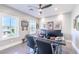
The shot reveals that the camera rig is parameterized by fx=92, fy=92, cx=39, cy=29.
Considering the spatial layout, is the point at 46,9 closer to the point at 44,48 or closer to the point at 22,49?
the point at 44,48

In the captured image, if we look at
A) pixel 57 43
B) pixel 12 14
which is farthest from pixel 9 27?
pixel 57 43

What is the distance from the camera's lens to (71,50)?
69.4 inches

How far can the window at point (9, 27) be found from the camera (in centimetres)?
171

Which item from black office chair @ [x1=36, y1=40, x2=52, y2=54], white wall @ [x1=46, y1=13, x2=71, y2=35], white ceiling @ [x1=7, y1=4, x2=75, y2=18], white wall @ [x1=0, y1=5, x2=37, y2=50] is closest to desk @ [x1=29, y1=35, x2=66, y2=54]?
black office chair @ [x1=36, y1=40, x2=52, y2=54]

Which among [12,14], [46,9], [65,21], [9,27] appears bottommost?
[9,27]

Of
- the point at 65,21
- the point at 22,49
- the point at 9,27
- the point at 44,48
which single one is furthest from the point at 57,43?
the point at 9,27

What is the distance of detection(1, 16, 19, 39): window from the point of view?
1707mm

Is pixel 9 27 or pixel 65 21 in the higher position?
pixel 65 21

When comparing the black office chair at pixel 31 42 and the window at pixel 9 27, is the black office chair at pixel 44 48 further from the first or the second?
the window at pixel 9 27

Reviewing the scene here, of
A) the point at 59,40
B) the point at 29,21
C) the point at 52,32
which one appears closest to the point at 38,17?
the point at 29,21

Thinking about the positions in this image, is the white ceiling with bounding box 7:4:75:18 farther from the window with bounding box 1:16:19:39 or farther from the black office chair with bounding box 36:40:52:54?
the black office chair with bounding box 36:40:52:54

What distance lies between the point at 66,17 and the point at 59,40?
0.52 m

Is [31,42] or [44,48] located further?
[31,42]

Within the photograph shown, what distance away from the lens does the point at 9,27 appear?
175cm
